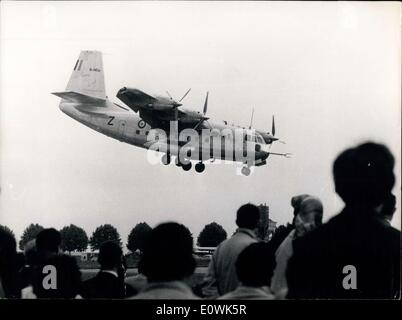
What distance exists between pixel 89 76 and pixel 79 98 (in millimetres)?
376

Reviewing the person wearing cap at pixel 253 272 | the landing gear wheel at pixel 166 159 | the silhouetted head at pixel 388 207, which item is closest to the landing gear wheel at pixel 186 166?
the landing gear wheel at pixel 166 159

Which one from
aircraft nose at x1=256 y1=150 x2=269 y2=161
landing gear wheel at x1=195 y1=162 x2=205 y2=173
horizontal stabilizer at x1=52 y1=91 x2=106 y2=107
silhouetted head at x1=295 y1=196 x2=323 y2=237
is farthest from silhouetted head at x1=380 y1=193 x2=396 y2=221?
horizontal stabilizer at x1=52 y1=91 x2=106 y2=107

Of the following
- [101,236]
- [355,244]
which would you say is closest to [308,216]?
[355,244]

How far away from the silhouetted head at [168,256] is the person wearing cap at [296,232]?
969mm

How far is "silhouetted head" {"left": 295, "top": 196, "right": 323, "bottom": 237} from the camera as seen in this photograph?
4.09 metres

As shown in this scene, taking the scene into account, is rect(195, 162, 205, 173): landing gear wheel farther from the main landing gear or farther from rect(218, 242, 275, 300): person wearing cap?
rect(218, 242, 275, 300): person wearing cap

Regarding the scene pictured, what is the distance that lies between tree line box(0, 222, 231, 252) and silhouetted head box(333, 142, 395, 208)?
950 millimetres

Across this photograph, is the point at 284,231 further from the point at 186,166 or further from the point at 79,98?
the point at 79,98

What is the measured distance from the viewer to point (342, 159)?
457 centimetres
